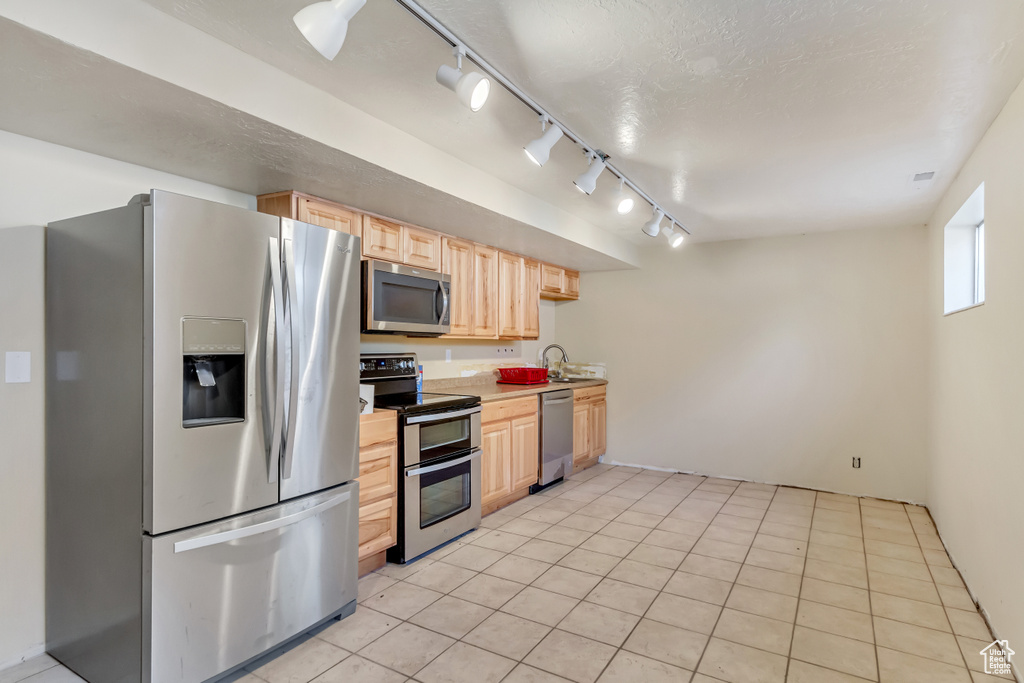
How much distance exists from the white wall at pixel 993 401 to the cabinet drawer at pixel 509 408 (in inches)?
107

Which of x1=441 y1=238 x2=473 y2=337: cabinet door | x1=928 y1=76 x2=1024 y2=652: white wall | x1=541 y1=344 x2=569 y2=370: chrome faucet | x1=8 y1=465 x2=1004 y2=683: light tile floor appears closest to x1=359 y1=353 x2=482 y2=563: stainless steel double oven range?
x1=8 y1=465 x2=1004 y2=683: light tile floor

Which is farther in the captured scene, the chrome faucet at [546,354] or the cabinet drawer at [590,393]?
the chrome faucet at [546,354]

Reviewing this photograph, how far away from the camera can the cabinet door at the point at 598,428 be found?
5430 mm

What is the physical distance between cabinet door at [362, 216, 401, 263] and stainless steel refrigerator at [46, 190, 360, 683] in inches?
35.4

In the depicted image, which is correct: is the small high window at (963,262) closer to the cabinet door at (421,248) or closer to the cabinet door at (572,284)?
the cabinet door at (572,284)

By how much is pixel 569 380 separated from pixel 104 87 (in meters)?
4.35

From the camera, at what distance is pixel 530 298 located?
502 centimetres

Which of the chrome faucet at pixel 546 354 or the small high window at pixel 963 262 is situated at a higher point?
the small high window at pixel 963 262

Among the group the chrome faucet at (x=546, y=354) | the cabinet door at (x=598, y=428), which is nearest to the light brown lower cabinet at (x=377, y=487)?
the cabinet door at (x=598, y=428)

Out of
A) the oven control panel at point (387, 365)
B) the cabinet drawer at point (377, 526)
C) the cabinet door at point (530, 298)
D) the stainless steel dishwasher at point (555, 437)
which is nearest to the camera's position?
the cabinet drawer at point (377, 526)

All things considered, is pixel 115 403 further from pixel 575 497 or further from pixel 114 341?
pixel 575 497

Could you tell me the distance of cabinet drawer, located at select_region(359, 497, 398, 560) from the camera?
2.81 metres

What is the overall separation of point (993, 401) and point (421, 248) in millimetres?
3184

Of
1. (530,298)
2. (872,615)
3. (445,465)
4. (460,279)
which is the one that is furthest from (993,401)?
(530,298)
